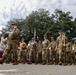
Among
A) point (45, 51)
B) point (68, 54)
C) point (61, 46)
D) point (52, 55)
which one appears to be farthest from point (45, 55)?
point (61, 46)

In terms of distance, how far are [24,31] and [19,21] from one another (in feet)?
17.2

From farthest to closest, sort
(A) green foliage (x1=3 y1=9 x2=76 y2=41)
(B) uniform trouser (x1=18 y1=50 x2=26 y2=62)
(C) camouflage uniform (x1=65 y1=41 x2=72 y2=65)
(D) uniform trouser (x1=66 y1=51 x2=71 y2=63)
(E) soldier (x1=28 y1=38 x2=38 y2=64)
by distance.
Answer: (A) green foliage (x1=3 y1=9 x2=76 y2=41) < (E) soldier (x1=28 y1=38 x2=38 y2=64) < (B) uniform trouser (x1=18 y1=50 x2=26 y2=62) < (D) uniform trouser (x1=66 y1=51 x2=71 y2=63) < (C) camouflage uniform (x1=65 y1=41 x2=72 y2=65)

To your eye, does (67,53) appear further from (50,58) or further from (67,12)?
(67,12)

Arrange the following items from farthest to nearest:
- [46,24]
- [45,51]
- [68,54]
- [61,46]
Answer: [46,24] → [45,51] → [68,54] → [61,46]

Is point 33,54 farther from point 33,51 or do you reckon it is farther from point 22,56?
point 22,56

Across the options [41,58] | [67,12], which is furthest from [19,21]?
[41,58]

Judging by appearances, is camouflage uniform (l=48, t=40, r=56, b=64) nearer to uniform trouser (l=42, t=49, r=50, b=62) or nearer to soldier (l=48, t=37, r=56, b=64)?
soldier (l=48, t=37, r=56, b=64)

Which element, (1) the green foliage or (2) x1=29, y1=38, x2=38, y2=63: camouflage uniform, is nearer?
(2) x1=29, y1=38, x2=38, y2=63: camouflage uniform

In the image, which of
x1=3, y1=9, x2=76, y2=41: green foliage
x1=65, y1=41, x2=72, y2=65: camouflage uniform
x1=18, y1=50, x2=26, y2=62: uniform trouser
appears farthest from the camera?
x1=3, y1=9, x2=76, y2=41: green foliage

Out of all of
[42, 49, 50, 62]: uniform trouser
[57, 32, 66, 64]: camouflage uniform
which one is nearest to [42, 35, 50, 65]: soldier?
[42, 49, 50, 62]: uniform trouser
